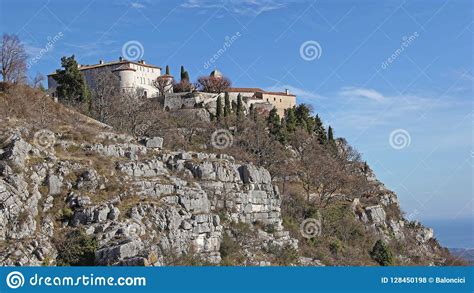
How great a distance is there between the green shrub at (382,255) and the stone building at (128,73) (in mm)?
48549

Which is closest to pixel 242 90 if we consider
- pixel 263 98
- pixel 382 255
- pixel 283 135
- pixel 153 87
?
pixel 263 98

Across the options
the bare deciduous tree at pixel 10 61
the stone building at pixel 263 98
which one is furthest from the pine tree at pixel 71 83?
the stone building at pixel 263 98

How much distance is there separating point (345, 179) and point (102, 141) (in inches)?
1122

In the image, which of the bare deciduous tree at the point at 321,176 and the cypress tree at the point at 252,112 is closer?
the bare deciduous tree at the point at 321,176

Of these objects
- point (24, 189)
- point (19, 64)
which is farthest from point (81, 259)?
point (19, 64)

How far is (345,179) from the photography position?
5606cm

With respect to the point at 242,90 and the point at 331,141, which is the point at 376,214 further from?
the point at 242,90

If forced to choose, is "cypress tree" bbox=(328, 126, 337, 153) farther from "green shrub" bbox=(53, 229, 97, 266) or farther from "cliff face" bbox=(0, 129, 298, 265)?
"green shrub" bbox=(53, 229, 97, 266)

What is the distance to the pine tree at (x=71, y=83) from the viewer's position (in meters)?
55.1

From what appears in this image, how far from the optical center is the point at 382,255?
145 feet

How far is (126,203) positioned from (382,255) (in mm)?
22837

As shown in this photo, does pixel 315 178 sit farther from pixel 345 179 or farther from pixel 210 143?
pixel 210 143

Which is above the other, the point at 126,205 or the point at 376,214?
the point at 376,214

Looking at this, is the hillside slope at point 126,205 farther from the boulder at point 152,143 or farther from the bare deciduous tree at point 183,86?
the bare deciduous tree at point 183,86
